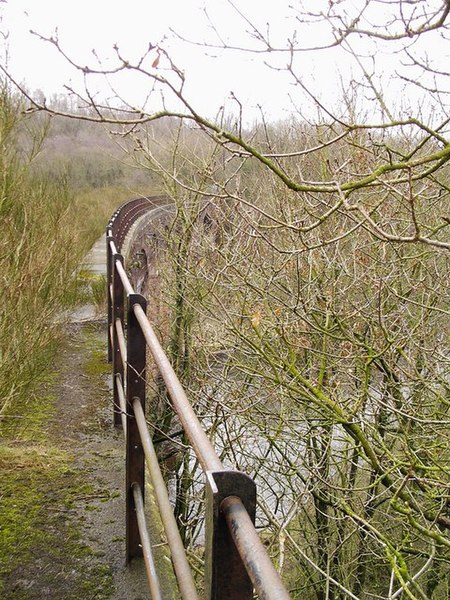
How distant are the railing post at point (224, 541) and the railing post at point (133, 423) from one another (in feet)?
4.75

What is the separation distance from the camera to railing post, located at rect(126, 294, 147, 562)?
2422 mm

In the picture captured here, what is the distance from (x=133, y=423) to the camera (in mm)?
2467

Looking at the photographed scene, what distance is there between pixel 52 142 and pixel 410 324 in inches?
883

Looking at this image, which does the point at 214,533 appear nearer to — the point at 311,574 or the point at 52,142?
the point at 311,574

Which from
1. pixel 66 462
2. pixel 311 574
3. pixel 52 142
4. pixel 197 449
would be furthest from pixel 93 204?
Answer: pixel 197 449

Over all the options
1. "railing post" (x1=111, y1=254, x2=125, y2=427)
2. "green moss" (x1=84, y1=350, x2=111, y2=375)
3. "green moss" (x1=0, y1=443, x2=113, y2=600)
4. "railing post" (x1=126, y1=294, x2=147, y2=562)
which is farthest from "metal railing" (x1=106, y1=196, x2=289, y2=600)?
"green moss" (x1=84, y1=350, x2=111, y2=375)

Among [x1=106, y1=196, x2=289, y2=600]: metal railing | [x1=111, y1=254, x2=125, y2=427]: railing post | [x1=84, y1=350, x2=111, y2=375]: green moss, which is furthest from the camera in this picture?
[x1=84, y1=350, x2=111, y2=375]: green moss

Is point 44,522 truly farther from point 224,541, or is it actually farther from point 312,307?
point 312,307

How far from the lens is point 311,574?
27.6 ft

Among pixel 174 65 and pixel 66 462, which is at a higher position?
pixel 174 65

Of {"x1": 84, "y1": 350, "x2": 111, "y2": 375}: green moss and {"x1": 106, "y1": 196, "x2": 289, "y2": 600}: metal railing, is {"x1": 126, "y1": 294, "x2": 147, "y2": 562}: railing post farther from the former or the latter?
{"x1": 84, "y1": 350, "x2": 111, "y2": 375}: green moss

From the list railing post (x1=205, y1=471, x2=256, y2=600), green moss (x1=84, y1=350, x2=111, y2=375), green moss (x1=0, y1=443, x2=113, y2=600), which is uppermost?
railing post (x1=205, y1=471, x2=256, y2=600)

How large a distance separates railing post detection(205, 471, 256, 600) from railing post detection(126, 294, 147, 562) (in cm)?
145

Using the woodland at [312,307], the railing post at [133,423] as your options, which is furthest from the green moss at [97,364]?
the railing post at [133,423]
